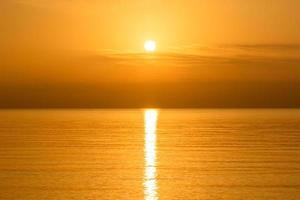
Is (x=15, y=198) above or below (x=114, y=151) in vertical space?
below

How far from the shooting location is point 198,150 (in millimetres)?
54656

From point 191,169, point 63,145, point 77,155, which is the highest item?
point 63,145

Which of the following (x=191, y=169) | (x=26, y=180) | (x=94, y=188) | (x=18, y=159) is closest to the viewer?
(x=94, y=188)

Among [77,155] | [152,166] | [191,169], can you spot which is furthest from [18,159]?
[191,169]

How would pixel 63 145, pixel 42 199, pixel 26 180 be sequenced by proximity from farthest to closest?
1. pixel 63 145
2. pixel 26 180
3. pixel 42 199

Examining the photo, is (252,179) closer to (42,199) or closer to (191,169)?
(191,169)

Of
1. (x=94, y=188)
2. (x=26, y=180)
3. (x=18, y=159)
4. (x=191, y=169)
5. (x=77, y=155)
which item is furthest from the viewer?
(x=77, y=155)

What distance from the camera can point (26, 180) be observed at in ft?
105

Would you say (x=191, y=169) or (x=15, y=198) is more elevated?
(x=191, y=169)

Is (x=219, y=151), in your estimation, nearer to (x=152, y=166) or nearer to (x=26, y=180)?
(x=152, y=166)

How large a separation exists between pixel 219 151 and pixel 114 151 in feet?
30.9

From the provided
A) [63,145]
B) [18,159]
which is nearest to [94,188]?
[18,159]

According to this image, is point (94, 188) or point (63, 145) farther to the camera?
point (63, 145)

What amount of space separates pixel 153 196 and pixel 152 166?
13188mm
